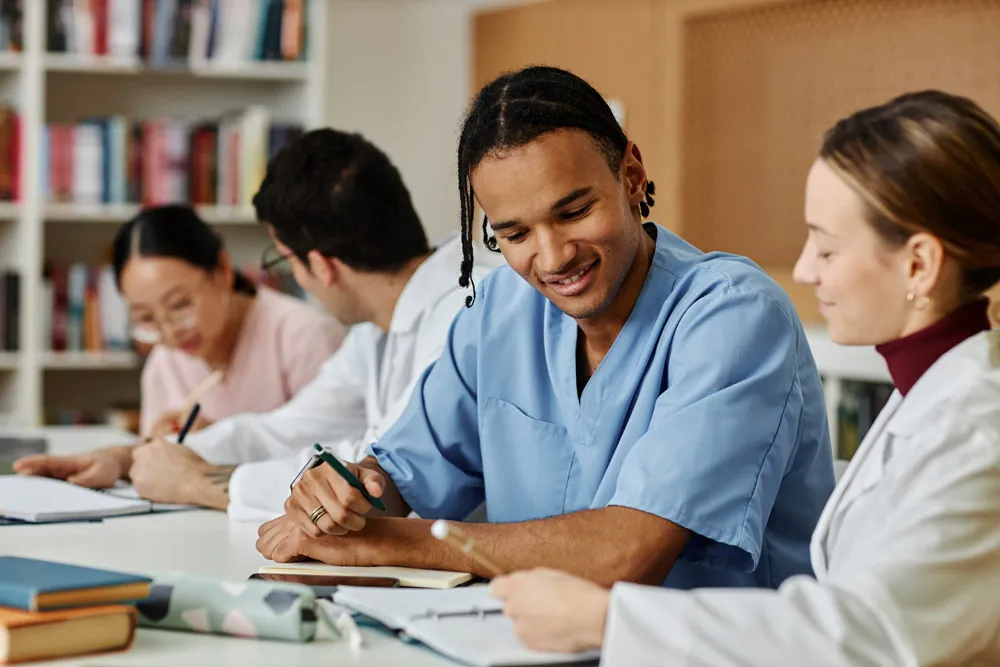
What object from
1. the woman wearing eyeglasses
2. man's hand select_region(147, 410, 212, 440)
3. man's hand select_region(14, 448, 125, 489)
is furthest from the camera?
the woman wearing eyeglasses

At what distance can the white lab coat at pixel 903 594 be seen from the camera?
1004 millimetres

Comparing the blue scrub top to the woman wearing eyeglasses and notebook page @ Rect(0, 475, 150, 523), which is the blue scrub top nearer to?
notebook page @ Rect(0, 475, 150, 523)

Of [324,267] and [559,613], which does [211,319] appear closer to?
[324,267]

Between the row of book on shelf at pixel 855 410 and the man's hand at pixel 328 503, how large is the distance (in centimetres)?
198

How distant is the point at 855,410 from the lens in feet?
10.6

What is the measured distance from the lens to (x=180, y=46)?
159 inches

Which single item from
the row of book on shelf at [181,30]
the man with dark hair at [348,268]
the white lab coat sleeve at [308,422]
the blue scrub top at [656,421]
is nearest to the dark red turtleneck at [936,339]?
the blue scrub top at [656,421]

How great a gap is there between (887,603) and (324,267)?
152 centimetres

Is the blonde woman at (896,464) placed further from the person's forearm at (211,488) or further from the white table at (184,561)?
the person's forearm at (211,488)

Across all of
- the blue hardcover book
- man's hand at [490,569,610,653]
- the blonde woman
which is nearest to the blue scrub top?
the blonde woman

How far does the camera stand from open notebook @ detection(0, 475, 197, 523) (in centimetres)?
182

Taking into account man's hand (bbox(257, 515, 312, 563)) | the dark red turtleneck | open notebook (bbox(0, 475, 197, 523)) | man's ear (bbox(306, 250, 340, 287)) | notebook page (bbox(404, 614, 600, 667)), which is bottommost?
open notebook (bbox(0, 475, 197, 523))

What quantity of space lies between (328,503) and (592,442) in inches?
12.9

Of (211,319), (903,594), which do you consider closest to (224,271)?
(211,319)
